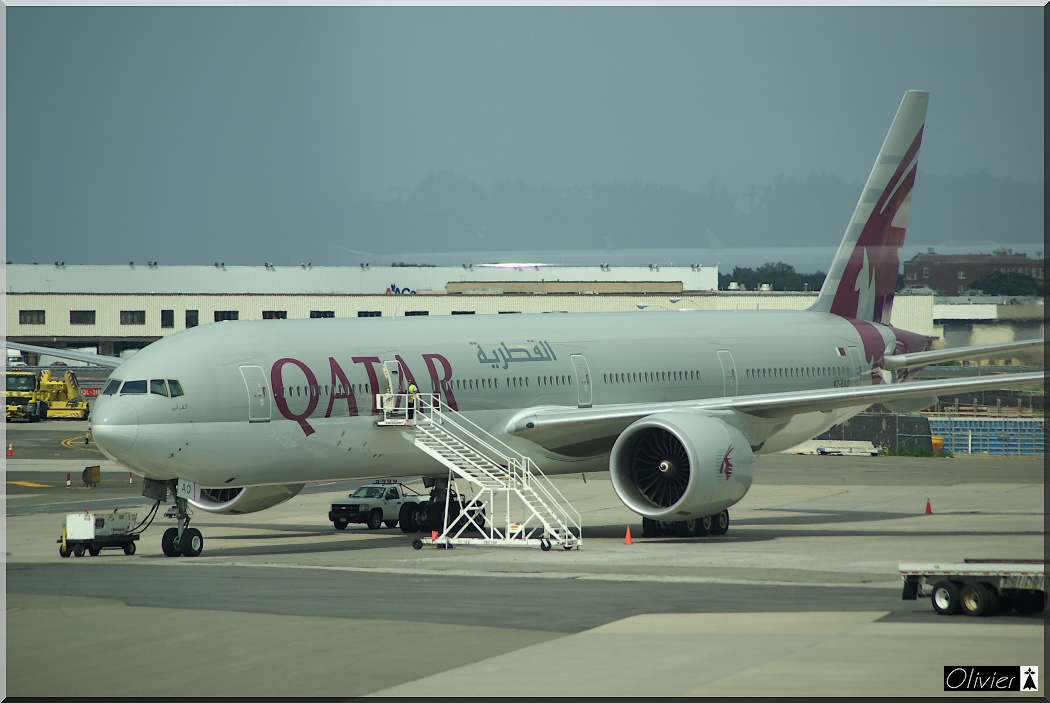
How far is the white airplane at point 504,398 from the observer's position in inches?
1164

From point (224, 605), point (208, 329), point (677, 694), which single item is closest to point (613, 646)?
point (677, 694)

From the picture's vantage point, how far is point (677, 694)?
1549cm

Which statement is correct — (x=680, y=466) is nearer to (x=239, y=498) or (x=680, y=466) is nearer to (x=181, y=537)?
(x=239, y=498)

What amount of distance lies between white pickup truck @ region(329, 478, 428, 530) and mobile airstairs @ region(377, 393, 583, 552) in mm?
2620

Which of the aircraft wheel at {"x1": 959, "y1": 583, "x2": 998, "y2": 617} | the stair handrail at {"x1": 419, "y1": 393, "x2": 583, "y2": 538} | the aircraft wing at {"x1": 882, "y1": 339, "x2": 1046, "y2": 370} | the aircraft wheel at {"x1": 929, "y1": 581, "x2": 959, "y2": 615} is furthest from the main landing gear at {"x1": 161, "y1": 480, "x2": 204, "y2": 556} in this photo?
the aircraft wing at {"x1": 882, "y1": 339, "x2": 1046, "y2": 370}

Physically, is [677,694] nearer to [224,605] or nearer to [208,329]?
[224,605]

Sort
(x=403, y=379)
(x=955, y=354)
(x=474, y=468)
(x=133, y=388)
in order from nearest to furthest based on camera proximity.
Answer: (x=133, y=388) < (x=474, y=468) < (x=403, y=379) < (x=955, y=354)

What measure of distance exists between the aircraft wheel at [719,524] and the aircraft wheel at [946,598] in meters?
13.3

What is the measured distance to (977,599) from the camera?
65.5 ft

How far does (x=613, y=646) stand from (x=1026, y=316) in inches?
453

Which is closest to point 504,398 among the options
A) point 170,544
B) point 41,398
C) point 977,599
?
point 170,544

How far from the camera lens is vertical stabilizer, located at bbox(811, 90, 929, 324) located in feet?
142

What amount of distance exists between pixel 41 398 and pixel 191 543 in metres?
56.9

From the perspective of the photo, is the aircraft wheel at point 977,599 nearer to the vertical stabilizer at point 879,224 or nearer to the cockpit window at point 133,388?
the cockpit window at point 133,388
